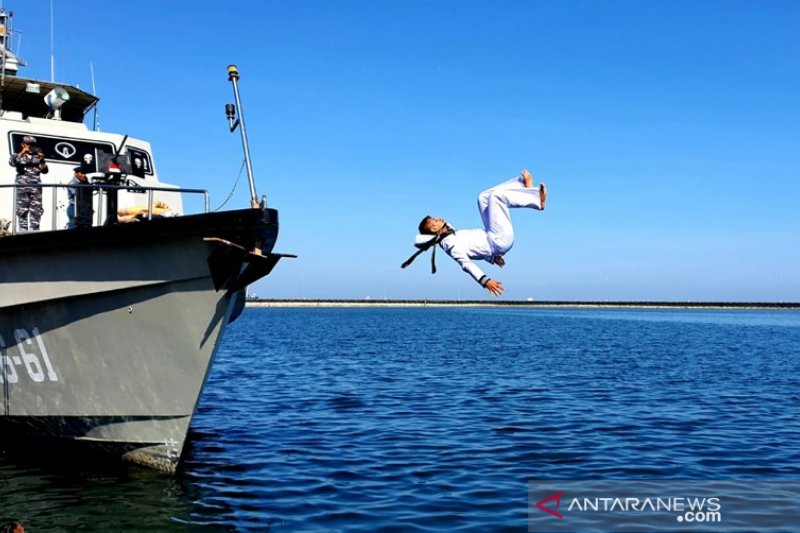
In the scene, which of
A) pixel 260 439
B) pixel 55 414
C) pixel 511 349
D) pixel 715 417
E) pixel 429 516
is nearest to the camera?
pixel 429 516

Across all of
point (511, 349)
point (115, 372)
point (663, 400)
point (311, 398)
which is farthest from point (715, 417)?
point (511, 349)

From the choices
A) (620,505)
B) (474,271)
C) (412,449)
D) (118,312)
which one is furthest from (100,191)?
(620,505)

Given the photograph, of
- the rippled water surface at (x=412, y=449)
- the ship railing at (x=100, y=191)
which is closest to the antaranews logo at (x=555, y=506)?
the rippled water surface at (x=412, y=449)

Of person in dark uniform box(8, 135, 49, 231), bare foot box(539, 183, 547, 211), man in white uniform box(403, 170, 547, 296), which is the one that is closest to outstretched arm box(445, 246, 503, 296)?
man in white uniform box(403, 170, 547, 296)

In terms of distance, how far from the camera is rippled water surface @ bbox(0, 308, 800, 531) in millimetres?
8391

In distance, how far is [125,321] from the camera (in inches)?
367

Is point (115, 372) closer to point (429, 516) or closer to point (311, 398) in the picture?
point (429, 516)

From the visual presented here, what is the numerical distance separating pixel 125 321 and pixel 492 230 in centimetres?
652

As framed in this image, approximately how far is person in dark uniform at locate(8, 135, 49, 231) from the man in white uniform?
7876 millimetres

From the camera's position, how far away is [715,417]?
50.2 ft

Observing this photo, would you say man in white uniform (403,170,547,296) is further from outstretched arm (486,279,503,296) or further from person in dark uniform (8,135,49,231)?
person in dark uniform (8,135,49,231)

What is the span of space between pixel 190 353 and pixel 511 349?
94.7 ft

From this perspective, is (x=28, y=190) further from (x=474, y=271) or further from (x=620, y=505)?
(x=620, y=505)

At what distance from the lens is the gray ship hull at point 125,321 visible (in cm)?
905
